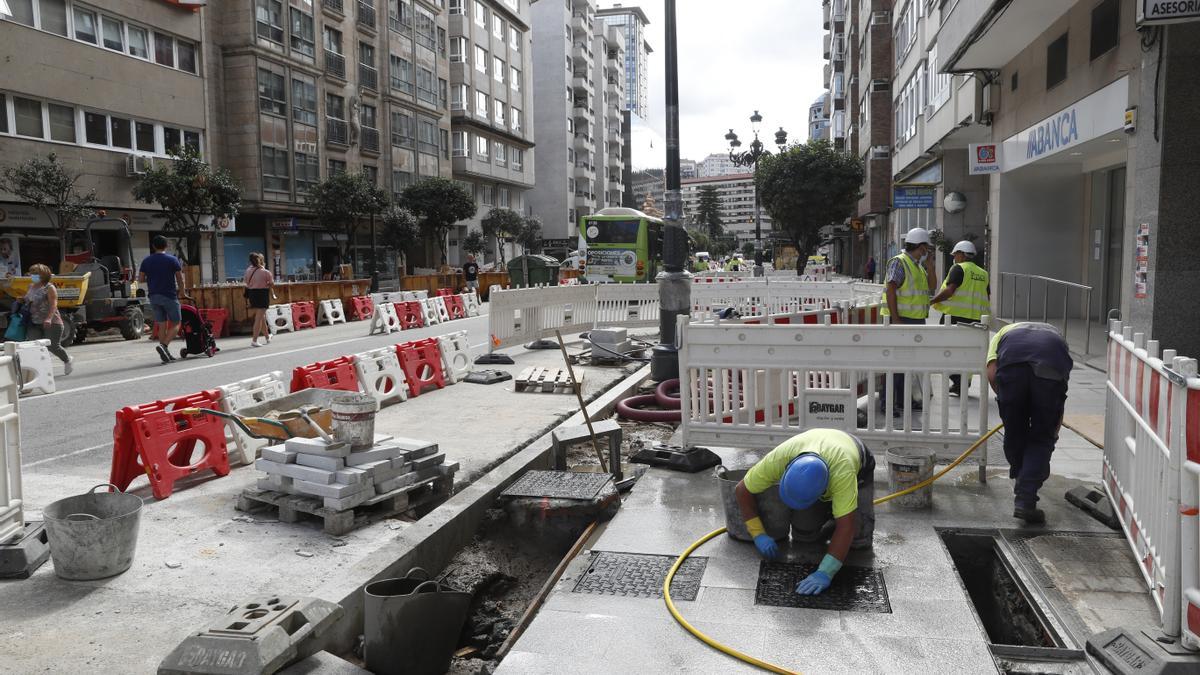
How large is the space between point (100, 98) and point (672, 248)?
24.4 m

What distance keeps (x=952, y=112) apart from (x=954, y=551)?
21756mm

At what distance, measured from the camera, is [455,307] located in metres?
23.8

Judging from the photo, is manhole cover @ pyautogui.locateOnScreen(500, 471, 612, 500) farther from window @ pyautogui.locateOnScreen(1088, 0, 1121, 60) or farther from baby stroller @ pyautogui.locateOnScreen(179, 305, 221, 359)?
window @ pyautogui.locateOnScreen(1088, 0, 1121, 60)

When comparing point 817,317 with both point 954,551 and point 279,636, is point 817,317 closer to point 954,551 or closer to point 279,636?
point 954,551

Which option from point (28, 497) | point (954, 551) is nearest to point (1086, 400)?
point (954, 551)

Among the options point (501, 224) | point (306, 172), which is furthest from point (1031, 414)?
point (501, 224)

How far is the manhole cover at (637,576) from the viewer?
4.35m

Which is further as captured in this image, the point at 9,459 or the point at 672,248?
the point at 672,248

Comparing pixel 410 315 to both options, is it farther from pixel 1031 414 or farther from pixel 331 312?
pixel 1031 414

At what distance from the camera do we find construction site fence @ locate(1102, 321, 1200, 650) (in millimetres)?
3338

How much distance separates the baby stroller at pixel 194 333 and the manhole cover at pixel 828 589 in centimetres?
1258

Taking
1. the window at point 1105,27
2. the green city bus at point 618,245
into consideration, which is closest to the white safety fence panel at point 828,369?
the window at point 1105,27

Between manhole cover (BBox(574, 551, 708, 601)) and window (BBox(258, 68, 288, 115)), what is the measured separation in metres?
34.4

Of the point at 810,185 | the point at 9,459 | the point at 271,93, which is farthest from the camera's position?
the point at 810,185
